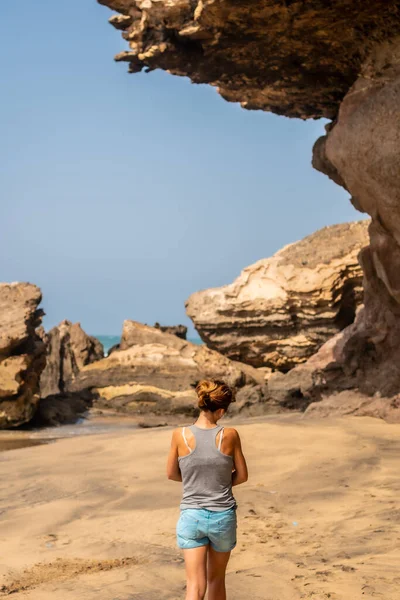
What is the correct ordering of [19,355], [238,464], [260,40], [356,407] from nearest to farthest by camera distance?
[238,464] < [260,40] < [356,407] < [19,355]

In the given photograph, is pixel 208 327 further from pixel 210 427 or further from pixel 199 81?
pixel 210 427

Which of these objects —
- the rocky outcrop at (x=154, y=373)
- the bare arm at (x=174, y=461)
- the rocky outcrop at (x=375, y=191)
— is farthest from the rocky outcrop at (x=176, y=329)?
the bare arm at (x=174, y=461)

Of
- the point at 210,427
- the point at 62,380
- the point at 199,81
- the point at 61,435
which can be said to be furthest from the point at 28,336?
the point at 210,427

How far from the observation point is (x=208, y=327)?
55.6 ft

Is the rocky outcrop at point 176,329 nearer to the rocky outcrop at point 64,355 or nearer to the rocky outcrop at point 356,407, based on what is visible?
the rocky outcrop at point 64,355

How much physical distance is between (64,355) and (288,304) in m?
5.54

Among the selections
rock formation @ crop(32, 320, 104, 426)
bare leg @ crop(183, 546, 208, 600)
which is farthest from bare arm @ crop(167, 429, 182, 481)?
rock formation @ crop(32, 320, 104, 426)

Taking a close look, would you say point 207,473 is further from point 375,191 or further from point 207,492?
point 375,191

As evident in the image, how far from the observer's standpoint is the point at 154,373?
1571 centimetres

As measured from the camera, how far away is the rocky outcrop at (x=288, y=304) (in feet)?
52.3

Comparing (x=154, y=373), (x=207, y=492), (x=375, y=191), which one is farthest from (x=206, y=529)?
(x=154, y=373)

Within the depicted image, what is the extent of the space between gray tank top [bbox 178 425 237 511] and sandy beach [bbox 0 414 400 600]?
1.97 feet

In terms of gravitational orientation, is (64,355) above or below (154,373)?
above

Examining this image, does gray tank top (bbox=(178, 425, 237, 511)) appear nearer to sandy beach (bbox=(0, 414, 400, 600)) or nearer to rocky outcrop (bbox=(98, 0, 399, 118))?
sandy beach (bbox=(0, 414, 400, 600))
